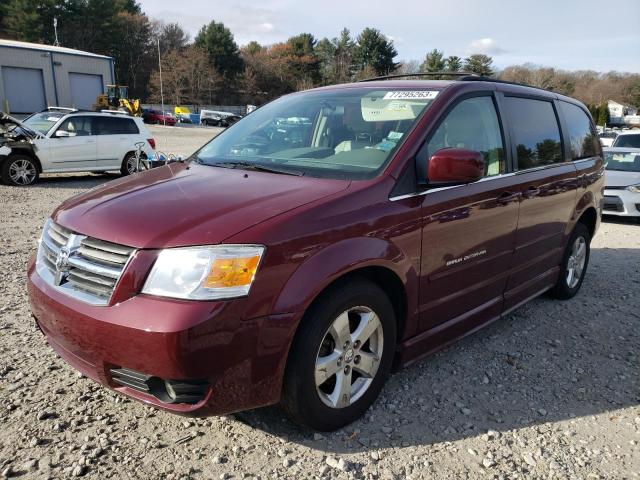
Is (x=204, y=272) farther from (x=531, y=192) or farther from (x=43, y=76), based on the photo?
(x=43, y=76)

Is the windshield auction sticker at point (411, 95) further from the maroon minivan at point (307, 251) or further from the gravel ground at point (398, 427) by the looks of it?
the gravel ground at point (398, 427)

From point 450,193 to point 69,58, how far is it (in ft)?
150

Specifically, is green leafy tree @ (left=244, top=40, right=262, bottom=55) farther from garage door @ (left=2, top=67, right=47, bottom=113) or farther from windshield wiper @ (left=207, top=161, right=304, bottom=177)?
windshield wiper @ (left=207, top=161, right=304, bottom=177)

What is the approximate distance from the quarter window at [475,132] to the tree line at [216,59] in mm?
59520

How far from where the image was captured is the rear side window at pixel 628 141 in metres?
12.1

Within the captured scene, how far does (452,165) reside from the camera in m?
2.82

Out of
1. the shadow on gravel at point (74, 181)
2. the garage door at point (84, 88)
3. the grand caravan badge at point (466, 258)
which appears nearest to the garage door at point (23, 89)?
the garage door at point (84, 88)

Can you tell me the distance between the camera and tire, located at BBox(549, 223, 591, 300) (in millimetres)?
4871

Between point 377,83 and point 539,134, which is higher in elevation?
point 377,83

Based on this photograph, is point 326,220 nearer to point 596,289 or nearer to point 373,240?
point 373,240

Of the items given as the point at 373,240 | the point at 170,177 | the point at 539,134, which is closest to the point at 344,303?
the point at 373,240

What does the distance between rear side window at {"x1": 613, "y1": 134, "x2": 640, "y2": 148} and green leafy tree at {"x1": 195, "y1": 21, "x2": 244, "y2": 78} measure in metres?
71.2

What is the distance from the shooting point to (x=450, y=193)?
3.11 meters

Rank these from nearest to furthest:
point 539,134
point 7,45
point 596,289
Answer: point 539,134 < point 596,289 < point 7,45
